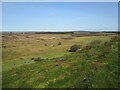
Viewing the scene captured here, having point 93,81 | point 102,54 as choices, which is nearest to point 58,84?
point 93,81

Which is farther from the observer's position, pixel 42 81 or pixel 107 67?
pixel 107 67

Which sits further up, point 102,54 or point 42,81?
point 102,54

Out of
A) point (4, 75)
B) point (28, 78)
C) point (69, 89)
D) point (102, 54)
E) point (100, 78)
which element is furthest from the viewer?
point (102, 54)

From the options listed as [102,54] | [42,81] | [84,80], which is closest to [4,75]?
[42,81]

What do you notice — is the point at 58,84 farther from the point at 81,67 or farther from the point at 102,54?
the point at 102,54

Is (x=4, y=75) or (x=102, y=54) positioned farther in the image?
(x=102, y=54)

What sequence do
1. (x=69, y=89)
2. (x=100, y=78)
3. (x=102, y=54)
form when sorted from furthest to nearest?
1. (x=102, y=54)
2. (x=100, y=78)
3. (x=69, y=89)

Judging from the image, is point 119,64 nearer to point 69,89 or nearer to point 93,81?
point 93,81

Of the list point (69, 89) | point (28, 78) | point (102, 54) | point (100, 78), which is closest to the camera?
point (69, 89)

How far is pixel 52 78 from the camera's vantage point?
19.5 m

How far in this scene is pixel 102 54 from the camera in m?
25.3

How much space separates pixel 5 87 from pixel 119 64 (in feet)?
34.1

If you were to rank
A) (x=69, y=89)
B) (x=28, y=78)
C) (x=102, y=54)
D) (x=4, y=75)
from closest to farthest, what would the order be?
(x=69, y=89), (x=28, y=78), (x=4, y=75), (x=102, y=54)

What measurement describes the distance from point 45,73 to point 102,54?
7.39 meters
